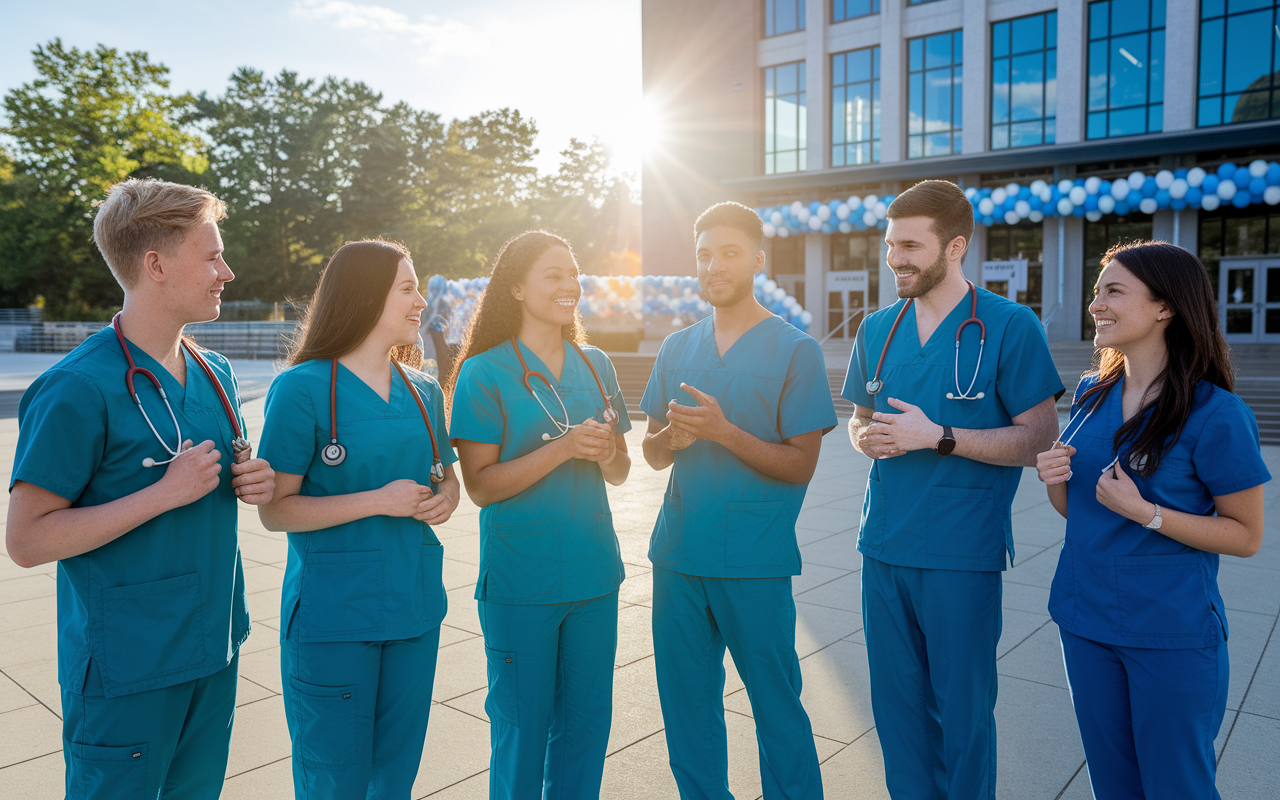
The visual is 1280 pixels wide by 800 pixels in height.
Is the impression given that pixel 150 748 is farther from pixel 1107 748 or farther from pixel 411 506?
pixel 1107 748

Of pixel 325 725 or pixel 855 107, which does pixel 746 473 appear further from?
pixel 855 107

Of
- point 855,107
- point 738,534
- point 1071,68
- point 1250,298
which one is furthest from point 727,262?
point 855,107

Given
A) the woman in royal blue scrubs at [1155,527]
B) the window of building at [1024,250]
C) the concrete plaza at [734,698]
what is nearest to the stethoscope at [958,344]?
the woman in royal blue scrubs at [1155,527]

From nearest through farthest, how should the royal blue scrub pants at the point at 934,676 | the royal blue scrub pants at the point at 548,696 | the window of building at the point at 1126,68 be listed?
the royal blue scrub pants at the point at 548,696 < the royal blue scrub pants at the point at 934,676 < the window of building at the point at 1126,68

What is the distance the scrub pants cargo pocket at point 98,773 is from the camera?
Answer: 6.67 feet

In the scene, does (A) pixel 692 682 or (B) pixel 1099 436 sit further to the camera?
(A) pixel 692 682

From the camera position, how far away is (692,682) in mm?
2920

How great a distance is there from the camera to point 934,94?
2917 centimetres

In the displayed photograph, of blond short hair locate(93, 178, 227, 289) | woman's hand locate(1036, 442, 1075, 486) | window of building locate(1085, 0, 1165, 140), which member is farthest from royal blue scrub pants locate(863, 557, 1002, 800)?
window of building locate(1085, 0, 1165, 140)

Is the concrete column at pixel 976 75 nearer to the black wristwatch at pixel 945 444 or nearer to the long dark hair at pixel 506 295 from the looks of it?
the black wristwatch at pixel 945 444

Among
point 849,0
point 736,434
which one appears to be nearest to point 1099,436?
point 736,434

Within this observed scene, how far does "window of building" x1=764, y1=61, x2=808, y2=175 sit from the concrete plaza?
90.5 feet

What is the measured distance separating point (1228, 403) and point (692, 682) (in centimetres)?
179

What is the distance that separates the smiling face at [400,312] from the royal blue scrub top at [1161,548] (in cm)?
200
